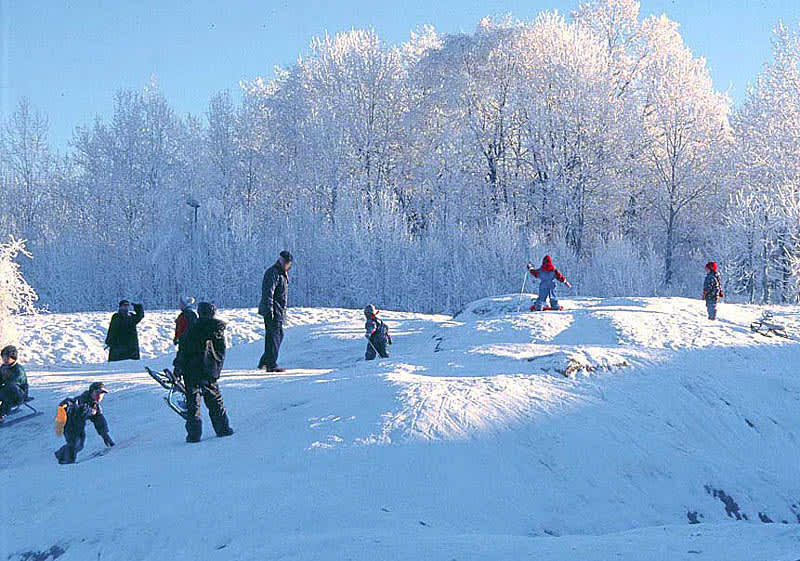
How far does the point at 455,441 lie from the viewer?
723 cm

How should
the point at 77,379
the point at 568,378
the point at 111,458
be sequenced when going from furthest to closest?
1. the point at 77,379
2. the point at 568,378
3. the point at 111,458

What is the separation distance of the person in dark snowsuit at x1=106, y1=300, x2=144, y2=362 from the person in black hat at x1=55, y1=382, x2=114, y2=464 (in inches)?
184

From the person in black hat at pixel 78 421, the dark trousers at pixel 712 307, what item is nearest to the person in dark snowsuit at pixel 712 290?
the dark trousers at pixel 712 307

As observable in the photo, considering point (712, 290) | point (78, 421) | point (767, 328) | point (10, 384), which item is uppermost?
point (712, 290)

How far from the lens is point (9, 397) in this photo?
34.4 ft

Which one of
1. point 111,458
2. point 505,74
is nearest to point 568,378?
point 111,458

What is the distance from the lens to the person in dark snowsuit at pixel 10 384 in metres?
10.5

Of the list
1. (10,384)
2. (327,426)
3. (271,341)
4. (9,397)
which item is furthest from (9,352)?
(327,426)

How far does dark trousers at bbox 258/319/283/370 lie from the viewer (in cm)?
1162

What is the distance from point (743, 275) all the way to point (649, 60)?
1380 centimetres

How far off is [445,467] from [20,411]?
6907 millimetres

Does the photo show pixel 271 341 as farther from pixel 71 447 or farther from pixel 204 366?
pixel 71 447

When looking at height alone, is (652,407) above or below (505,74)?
below

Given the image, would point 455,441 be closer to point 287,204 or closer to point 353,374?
point 353,374
